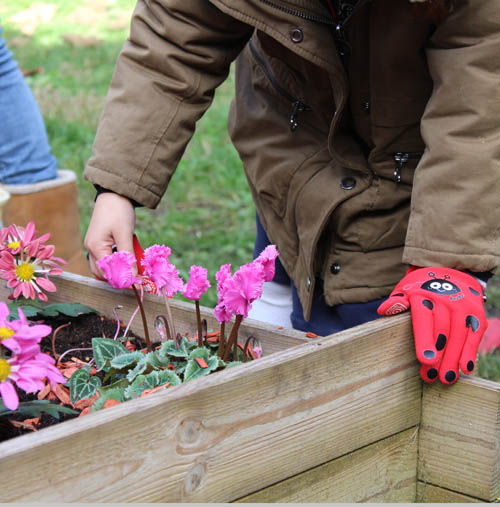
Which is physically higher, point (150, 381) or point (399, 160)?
point (399, 160)

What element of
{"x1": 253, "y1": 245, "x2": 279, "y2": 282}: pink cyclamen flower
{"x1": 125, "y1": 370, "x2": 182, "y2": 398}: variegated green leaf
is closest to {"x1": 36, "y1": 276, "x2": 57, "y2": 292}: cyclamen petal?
{"x1": 125, "y1": 370, "x2": 182, "y2": 398}: variegated green leaf

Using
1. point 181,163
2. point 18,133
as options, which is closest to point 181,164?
point 181,163

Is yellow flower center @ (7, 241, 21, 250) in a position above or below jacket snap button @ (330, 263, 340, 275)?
above

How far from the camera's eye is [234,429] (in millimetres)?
1230

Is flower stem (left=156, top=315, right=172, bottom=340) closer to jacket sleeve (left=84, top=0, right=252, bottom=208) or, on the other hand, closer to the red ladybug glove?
jacket sleeve (left=84, top=0, right=252, bottom=208)

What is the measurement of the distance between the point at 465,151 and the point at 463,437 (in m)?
0.54

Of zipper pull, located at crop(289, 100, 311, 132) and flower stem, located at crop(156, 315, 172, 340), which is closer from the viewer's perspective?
flower stem, located at crop(156, 315, 172, 340)

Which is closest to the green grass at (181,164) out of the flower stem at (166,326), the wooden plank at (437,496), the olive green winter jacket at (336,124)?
the olive green winter jacket at (336,124)

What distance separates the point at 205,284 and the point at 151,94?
55 cm

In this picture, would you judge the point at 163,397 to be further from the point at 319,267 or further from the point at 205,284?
the point at 319,267

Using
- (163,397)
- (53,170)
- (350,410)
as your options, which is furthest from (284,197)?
(53,170)

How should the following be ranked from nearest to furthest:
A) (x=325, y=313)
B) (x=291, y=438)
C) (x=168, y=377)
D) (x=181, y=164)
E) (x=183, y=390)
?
(x=183, y=390) → (x=291, y=438) → (x=168, y=377) → (x=325, y=313) → (x=181, y=164)

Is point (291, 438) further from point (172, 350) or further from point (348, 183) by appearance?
point (348, 183)

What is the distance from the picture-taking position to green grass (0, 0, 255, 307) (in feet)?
12.8
